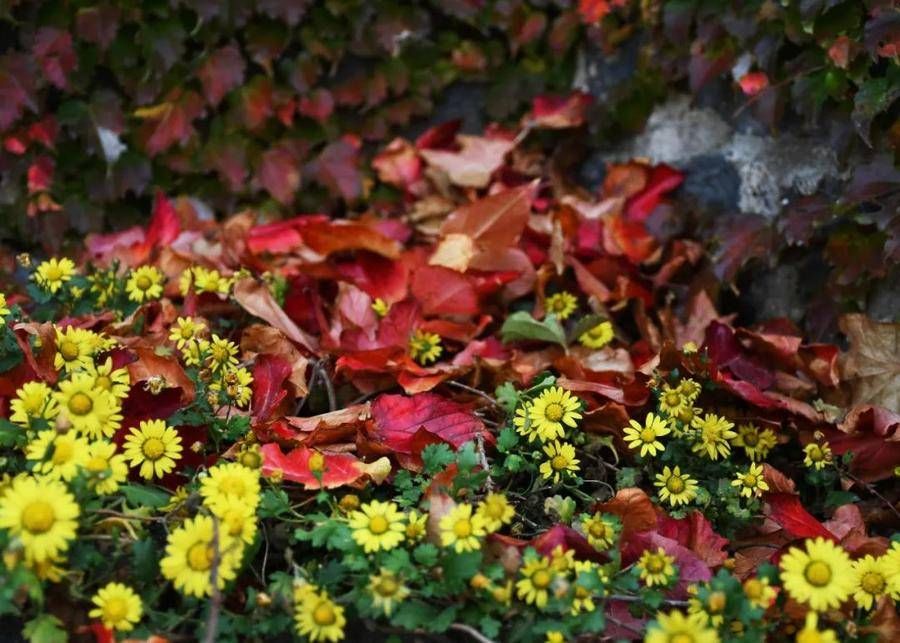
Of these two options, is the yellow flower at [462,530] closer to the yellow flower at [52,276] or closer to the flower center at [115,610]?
the flower center at [115,610]

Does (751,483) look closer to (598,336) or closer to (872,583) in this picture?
(872,583)

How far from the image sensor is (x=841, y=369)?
1.64 meters

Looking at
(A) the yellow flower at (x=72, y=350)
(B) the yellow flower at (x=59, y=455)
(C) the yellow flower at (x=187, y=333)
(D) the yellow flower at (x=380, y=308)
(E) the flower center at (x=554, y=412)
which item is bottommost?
(D) the yellow flower at (x=380, y=308)

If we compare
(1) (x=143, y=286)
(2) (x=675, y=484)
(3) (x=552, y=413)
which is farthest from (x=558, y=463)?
(1) (x=143, y=286)

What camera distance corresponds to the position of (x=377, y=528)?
113cm

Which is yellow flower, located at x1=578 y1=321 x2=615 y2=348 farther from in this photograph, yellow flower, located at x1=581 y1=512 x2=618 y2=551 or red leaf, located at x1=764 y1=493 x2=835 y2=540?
yellow flower, located at x1=581 y1=512 x2=618 y2=551

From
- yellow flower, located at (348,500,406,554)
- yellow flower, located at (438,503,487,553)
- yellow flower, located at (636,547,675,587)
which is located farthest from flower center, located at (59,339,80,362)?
yellow flower, located at (636,547,675,587)

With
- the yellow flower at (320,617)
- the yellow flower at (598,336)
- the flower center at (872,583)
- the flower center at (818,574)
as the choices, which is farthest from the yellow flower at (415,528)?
the yellow flower at (598,336)

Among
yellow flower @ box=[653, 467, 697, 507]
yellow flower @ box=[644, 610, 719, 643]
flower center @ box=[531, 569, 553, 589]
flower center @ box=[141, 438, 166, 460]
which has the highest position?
flower center @ box=[141, 438, 166, 460]

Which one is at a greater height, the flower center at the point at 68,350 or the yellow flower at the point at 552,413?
the flower center at the point at 68,350

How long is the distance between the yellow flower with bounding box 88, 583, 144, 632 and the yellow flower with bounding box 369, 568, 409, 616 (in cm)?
25

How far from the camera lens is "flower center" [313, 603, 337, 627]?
1050 millimetres

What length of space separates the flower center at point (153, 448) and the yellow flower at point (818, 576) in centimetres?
74

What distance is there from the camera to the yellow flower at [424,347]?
1643 mm
